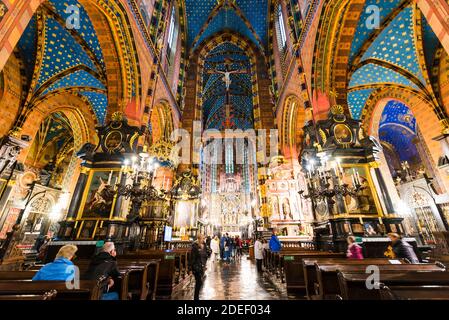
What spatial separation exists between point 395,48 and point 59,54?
15942mm

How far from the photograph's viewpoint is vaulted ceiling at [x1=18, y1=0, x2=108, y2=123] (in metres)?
8.35

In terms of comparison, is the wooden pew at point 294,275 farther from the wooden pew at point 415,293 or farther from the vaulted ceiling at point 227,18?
the vaulted ceiling at point 227,18

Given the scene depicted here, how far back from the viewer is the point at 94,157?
766 cm

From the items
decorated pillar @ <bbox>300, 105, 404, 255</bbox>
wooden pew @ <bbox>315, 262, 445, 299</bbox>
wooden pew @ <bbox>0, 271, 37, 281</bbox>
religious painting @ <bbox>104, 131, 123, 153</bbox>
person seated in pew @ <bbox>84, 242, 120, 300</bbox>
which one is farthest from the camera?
religious painting @ <bbox>104, 131, 123, 153</bbox>

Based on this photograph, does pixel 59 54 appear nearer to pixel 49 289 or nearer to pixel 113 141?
Result: pixel 113 141

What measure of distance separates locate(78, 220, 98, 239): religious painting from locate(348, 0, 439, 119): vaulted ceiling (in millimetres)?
12469

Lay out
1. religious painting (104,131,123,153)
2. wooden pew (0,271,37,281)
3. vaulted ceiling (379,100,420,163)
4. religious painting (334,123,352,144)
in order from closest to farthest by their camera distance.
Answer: wooden pew (0,271,37,281)
religious painting (334,123,352,144)
religious painting (104,131,123,153)
vaulted ceiling (379,100,420,163)

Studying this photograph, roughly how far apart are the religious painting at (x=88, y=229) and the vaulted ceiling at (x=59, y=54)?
7239mm

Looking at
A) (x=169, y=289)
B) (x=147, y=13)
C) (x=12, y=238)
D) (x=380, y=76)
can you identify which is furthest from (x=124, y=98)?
(x=380, y=76)

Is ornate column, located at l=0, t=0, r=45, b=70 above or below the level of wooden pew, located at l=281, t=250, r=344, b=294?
above

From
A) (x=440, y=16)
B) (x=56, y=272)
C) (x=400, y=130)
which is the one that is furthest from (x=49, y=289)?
(x=400, y=130)

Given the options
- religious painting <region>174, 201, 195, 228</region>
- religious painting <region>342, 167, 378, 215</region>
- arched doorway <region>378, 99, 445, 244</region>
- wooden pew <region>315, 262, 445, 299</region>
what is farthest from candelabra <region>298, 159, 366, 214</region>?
arched doorway <region>378, 99, 445, 244</region>

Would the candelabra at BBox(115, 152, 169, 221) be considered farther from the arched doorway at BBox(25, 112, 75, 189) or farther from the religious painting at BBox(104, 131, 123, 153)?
the arched doorway at BBox(25, 112, 75, 189)

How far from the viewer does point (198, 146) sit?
16.0 m
